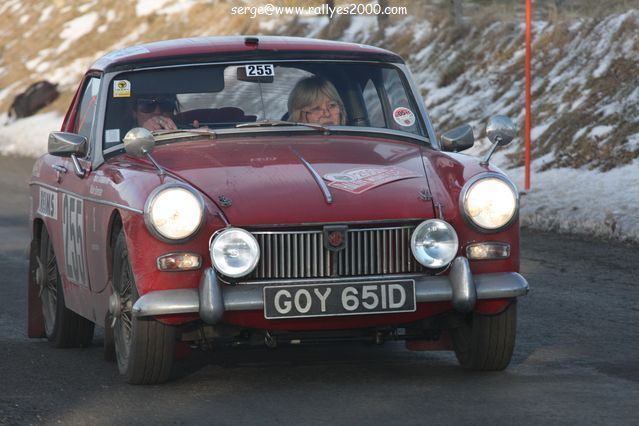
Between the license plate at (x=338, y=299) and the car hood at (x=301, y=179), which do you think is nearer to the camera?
the license plate at (x=338, y=299)

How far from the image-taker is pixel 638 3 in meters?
21.4

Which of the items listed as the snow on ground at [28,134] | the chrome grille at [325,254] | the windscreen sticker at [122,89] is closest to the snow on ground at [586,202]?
the windscreen sticker at [122,89]

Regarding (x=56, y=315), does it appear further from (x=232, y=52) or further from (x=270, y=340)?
(x=270, y=340)

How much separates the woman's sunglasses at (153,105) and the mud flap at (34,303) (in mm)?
1542

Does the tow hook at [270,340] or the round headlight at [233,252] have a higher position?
the round headlight at [233,252]

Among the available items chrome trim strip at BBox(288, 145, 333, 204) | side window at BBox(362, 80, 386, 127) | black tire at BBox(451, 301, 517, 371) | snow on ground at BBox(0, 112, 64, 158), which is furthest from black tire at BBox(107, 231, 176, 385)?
snow on ground at BBox(0, 112, 64, 158)

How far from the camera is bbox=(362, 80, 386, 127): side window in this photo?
7.55 meters

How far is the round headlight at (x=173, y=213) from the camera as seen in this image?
6.00m

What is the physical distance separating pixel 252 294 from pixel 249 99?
1665mm

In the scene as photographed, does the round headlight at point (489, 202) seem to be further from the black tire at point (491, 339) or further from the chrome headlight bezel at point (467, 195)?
the black tire at point (491, 339)

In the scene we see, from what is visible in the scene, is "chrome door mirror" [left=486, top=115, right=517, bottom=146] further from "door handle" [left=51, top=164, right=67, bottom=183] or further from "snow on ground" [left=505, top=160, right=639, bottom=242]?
"snow on ground" [left=505, top=160, right=639, bottom=242]

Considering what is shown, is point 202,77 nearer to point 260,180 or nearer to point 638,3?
point 260,180

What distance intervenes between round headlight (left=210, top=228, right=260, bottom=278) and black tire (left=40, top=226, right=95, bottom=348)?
2093mm

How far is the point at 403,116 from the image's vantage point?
7.58 metres
